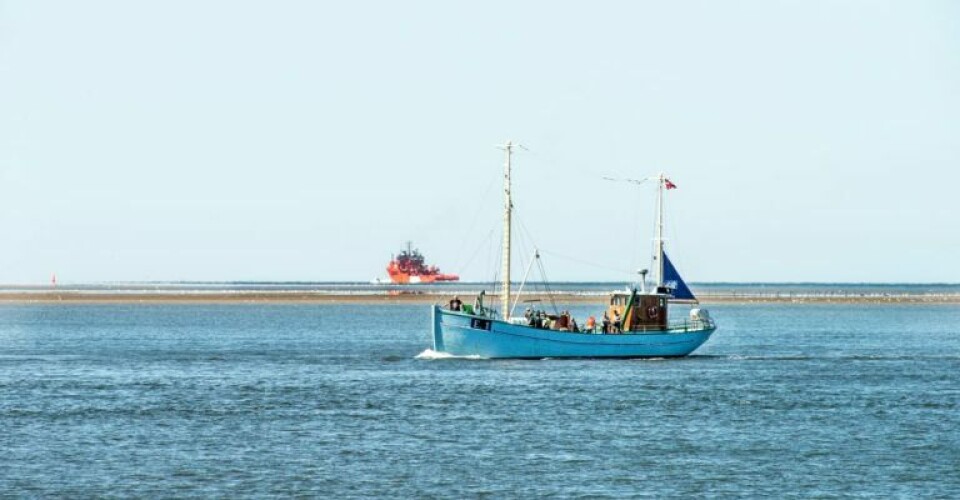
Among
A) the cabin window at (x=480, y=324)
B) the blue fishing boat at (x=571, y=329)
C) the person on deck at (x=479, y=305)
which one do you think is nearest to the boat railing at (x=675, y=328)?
the blue fishing boat at (x=571, y=329)

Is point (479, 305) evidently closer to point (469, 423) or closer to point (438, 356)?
point (438, 356)

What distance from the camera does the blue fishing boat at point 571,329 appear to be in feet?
252

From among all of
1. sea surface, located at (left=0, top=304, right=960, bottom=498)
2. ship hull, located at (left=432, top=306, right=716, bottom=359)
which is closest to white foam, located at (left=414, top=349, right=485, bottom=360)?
ship hull, located at (left=432, top=306, right=716, bottom=359)

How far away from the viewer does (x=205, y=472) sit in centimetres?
4075

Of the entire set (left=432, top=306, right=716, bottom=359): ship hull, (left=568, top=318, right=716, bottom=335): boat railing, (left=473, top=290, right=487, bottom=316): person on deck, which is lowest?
(left=432, top=306, right=716, bottom=359): ship hull

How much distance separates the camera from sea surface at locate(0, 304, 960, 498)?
39375mm

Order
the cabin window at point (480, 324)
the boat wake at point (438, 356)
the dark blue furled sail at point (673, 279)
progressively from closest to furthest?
the cabin window at point (480, 324) < the boat wake at point (438, 356) < the dark blue furled sail at point (673, 279)

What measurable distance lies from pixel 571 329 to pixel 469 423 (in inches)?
1117

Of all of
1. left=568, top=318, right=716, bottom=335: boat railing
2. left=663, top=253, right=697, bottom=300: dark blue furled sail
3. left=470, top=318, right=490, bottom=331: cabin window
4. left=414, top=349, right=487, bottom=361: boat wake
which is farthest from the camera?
left=663, top=253, right=697, bottom=300: dark blue furled sail

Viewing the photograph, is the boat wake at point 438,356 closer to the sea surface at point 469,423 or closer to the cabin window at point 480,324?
the sea surface at point 469,423

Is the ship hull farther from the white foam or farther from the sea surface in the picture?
the sea surface

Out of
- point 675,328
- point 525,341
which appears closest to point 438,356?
point 525,341

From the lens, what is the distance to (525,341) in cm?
7712

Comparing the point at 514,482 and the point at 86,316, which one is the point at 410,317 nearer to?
the point at 86,316
